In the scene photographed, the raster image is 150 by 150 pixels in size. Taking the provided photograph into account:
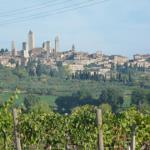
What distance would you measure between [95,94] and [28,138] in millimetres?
81797

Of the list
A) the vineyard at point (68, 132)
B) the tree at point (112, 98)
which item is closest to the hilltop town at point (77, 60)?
the tree at point (112, 98)

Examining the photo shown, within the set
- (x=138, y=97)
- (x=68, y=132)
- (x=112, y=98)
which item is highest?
(x=68, y=132)

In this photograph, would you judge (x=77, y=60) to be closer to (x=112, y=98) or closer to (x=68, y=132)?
(x=112, y=98)

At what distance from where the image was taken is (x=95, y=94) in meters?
94.7

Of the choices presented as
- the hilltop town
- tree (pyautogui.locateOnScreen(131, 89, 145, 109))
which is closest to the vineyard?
tree (pyautogui.locateOnScreen(131, 89, 145, 109))

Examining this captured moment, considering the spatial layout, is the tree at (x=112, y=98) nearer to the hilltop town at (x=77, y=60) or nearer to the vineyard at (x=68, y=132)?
the vineyard at (x=68, y=132)

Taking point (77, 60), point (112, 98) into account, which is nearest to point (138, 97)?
point (112, 98)

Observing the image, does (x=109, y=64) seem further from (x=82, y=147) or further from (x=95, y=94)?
(x=82, y=147)

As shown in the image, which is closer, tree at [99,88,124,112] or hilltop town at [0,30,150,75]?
tree at [99,88,124,112]

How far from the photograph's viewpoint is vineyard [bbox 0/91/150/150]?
1182 cm

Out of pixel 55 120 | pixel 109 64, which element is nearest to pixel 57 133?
Result: pixel 55 120

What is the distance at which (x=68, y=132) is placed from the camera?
1366 cm

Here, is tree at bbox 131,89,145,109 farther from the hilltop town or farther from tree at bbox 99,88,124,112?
the hilltop town

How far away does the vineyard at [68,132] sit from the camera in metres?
11.8
